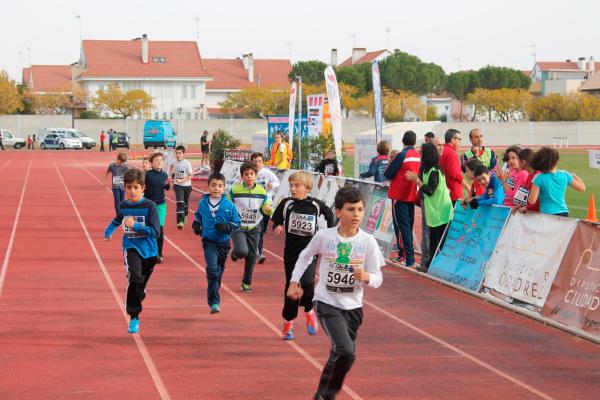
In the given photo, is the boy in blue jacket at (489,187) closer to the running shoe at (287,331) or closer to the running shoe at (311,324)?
the running shoe at (311,324)

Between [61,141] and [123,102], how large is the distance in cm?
2486

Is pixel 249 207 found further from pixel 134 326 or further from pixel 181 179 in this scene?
pixel 181 179

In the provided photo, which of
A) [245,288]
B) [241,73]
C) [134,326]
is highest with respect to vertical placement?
[241,73]

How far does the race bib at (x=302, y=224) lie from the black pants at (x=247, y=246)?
2.26m

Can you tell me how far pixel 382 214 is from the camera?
1705 cm

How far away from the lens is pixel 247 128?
87.8 m

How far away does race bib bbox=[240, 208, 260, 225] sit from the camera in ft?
41.8

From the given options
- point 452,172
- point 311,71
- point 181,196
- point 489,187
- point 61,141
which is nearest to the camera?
point 489,187

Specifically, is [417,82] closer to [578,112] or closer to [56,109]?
[578,112]

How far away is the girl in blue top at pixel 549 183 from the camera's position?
11.6m

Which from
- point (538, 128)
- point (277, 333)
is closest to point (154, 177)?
point (277, 333)

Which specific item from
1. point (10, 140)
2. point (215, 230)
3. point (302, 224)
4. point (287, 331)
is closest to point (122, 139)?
point (10, 140)

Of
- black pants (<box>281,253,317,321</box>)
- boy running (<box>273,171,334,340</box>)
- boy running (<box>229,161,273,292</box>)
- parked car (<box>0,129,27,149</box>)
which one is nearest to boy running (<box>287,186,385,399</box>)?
black pants (<box>281,253,317,321</box>)

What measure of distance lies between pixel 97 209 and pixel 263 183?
1313cm
